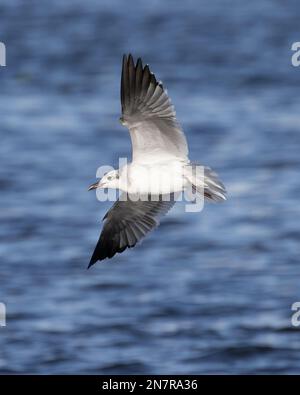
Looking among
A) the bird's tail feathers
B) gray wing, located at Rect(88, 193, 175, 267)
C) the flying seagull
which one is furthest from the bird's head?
the bird's tail feathers

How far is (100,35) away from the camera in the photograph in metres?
24.3

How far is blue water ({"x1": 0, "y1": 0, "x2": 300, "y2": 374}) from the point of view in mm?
13242

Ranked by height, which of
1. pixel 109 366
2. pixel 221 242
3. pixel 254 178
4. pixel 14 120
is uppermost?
pixel 14 120

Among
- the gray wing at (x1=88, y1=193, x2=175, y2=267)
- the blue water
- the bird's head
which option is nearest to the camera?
the bird's head

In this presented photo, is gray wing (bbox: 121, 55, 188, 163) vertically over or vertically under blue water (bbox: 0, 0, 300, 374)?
under

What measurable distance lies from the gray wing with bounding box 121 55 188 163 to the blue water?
4783 mm

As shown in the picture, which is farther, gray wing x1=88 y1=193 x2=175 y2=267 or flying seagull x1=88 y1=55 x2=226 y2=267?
gray wing x1=88 y1=193 x2=175 y2=267

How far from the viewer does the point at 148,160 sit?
304 inches

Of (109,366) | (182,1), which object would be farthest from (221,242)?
(182,1)

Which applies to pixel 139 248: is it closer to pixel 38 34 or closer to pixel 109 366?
pixel 109 366

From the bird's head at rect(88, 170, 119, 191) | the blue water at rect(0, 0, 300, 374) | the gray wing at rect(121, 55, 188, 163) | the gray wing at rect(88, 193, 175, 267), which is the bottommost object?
the gray wing at rect(88, 193, 175, 267)

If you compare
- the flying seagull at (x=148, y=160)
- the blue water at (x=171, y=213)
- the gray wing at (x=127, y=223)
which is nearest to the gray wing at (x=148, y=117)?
the flying seagull at (x=148, y=160)

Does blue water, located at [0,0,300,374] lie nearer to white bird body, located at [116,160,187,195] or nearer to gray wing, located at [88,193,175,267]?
gray wing, located at [88,193,175,267]

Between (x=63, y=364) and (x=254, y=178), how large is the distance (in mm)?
6508
